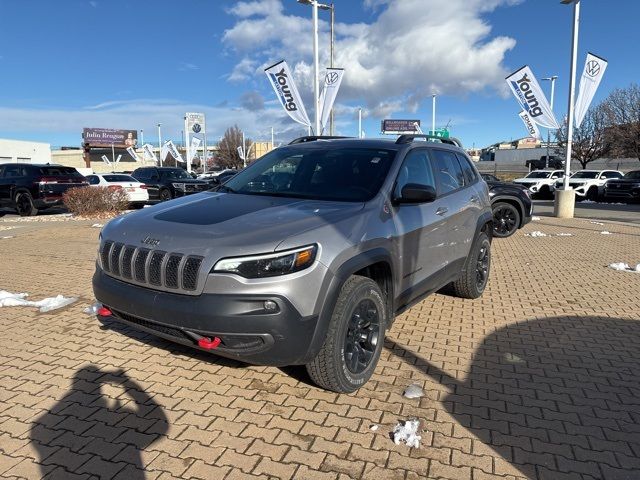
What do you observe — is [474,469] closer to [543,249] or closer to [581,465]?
[581,465]

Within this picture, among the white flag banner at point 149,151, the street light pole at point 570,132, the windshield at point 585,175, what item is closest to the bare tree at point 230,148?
the white flag banner at point 149,151

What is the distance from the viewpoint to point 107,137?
85.1m

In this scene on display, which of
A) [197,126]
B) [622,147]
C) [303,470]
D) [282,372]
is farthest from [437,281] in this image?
[197,126]

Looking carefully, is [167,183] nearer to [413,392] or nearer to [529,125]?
[529,125]

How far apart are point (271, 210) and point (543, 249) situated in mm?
7776

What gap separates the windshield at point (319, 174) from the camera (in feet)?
12.6

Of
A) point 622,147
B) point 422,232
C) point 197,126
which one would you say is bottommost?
point 422,232

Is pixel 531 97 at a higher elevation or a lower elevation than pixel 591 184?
higher

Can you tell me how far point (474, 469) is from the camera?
8.59 ft

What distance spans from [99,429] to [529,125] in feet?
58.0

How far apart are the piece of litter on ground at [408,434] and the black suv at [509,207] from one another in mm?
8506

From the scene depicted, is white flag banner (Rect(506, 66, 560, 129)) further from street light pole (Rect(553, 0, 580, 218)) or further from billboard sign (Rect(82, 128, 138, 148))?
billboard sign (Rect(82, 128, 138, 148))

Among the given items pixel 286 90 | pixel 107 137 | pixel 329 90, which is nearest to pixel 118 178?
pixel 286 90

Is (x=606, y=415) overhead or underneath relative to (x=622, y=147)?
underneath
